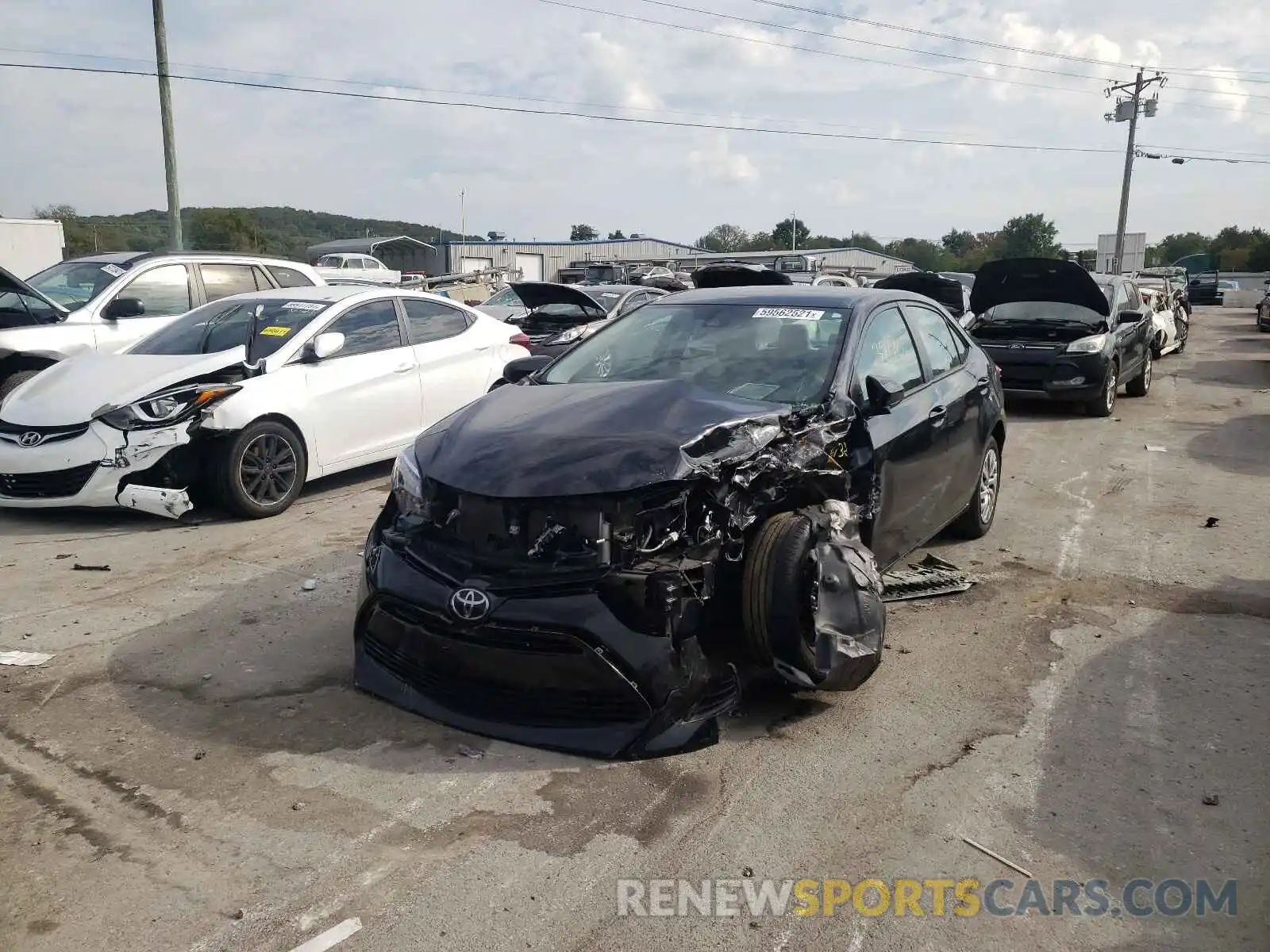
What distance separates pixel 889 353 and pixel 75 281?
357 inches

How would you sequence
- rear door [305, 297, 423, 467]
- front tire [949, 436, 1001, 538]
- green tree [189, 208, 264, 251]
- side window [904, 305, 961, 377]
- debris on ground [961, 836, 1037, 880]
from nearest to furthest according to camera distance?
1. debris on ground [961, 836, 1037, 880]
2. side window [904, 305, 961, 377]
3. front tire [949, 436, 1001, 538]
4. rear door [305, 297, 423, 467]
5. green tree [189, 208, 264, 251]

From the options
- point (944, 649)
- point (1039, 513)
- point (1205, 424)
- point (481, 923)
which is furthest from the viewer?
point (1205, 424)

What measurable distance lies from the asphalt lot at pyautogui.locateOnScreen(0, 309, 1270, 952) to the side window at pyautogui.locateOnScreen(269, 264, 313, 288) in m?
5.46

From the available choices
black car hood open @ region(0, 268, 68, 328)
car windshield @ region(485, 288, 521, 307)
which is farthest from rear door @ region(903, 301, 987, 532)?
car windshield @ region(485, 288, 521, 307)

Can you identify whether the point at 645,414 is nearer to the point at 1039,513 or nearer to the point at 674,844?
the point at 674,844

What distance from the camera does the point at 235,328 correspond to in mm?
7484

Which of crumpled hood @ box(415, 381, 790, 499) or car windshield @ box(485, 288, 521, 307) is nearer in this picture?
crumpled hood @ box(415, 381, 790, 499)

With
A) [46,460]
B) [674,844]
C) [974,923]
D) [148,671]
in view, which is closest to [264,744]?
[148,671]

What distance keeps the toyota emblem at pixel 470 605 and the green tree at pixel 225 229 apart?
6265cm

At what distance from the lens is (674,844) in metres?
3.04

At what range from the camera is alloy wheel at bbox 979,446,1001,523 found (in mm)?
6363

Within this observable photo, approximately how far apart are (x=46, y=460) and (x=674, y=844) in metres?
5.36

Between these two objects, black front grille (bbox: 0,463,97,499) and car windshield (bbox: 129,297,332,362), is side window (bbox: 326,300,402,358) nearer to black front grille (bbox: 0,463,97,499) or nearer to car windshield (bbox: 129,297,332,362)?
car windshield (bbox: 129,297,332,362)

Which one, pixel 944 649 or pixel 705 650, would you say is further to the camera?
pixel 944 649
